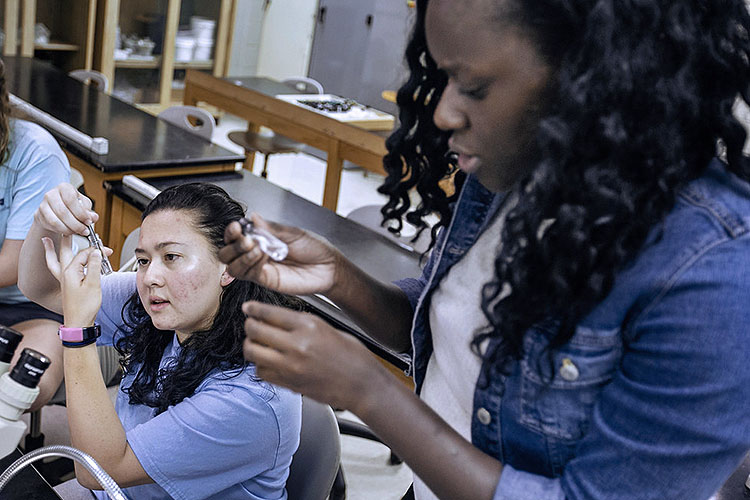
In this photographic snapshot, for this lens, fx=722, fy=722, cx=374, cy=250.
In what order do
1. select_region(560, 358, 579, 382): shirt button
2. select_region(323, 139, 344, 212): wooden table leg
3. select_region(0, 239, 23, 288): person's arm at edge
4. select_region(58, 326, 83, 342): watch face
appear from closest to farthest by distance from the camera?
1. select_region(560, 358, 579, 382): shirt button
2. select_region(58, 326, 83, 342): watch face
3. select_region(0, 239, 23, 288): person's arm at edge
4. select_region(323, 139, 344, 212): wooden table leg

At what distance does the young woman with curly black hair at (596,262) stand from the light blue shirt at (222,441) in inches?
23.3

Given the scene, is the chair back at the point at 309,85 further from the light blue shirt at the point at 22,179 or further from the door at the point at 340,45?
the light blue shirt at the point at 22,179

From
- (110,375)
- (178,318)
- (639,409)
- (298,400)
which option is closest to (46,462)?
(110,375)

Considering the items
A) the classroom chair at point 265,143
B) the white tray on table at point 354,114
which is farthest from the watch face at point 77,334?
the classroom chair at point 265,143

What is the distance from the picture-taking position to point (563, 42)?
629mm

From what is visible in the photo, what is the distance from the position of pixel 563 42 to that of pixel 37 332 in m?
1.60

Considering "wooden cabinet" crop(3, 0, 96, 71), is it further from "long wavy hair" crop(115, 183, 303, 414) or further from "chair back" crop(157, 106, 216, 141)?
"long wavy hair" crop(115, 183, 303, 414)

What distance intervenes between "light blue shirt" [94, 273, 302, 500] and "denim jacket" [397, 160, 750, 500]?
601 millimetres

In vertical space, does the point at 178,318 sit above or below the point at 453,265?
below

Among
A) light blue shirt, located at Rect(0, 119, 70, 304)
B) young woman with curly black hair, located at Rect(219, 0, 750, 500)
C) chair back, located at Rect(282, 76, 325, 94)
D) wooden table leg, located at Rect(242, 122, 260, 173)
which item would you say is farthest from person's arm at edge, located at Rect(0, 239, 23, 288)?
chair back, located at Rect(282, 76, 325, 94)

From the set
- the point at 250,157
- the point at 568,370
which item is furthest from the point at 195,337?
the point at 250,157

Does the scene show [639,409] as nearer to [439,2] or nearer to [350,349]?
[350,349]

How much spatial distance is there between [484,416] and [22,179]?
1.55 m

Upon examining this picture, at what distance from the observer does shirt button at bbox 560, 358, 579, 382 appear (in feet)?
2.29
